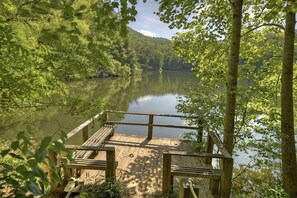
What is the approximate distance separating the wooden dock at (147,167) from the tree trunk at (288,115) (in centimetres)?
134

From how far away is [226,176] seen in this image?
3607 millimetres

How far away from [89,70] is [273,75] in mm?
4542

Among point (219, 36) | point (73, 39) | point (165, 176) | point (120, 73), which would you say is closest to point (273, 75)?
point (219, 36)

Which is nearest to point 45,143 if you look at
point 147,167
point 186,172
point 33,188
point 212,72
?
point 33,188

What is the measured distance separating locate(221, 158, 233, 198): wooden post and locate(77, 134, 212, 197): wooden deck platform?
37cm

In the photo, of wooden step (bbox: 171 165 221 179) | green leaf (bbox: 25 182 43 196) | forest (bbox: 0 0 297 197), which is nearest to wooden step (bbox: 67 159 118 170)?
forest (bbox: 0 0 297 197)

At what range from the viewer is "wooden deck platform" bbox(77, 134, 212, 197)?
13.3 feet

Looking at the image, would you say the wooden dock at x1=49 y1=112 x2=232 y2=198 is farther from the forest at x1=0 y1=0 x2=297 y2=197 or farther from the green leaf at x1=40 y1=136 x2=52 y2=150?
the green leaf at x1=40 y1=136 x2=52 y2=150

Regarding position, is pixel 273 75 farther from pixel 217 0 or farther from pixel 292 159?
pixel 217 0

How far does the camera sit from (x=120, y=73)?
Answer: 47.2 metres

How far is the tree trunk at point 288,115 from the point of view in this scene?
13.4ft

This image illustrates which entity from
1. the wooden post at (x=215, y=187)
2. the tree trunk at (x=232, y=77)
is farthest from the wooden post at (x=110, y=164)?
the tree trunk at (x=232, y=77)

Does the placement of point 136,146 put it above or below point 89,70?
below

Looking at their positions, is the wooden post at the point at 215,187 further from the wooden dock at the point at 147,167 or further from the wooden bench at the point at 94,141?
the wooden bench at the point at 94,141
